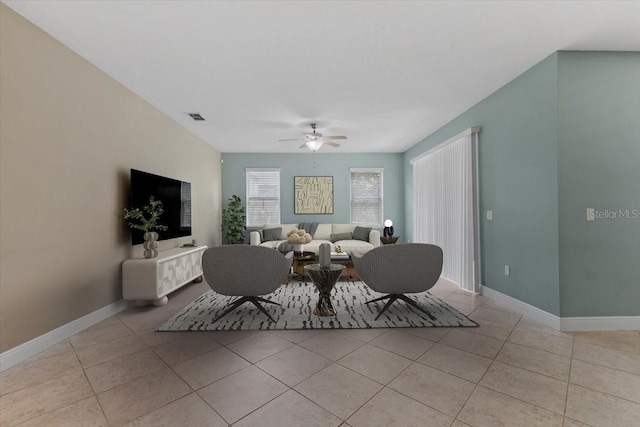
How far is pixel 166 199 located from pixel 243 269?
6.97 ft

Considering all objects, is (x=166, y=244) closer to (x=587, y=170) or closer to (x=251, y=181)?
(x=251, y=181)

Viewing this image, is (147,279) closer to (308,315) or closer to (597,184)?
(308,315)

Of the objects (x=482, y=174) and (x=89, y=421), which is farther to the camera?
(x=482, y=174)

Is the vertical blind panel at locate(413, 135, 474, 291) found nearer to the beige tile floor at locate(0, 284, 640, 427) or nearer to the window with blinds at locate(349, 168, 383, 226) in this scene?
the window with blinds at locate(349, 168, 383, 226)

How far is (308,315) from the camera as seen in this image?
10.5 ft

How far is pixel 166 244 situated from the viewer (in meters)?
4.48

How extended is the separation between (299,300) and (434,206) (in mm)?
3266

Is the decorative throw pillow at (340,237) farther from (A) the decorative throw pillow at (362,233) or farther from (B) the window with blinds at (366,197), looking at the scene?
(B) the window with blinds at (366,197)

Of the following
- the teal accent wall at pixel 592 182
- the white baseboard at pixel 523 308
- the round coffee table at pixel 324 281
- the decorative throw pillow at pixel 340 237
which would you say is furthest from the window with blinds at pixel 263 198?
the teal accent wall at pixel 592 182

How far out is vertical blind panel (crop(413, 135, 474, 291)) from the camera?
422 centimetres

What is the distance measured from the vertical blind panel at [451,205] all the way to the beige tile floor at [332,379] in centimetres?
164

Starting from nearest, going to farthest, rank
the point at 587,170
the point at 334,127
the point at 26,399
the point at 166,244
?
the point at 26,399
the point at 587,170
the point at 166,244
the point at 334,127

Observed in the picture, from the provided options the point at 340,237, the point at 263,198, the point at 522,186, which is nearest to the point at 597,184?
the point at 522,186

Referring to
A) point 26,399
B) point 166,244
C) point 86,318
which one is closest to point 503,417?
point 26,399
